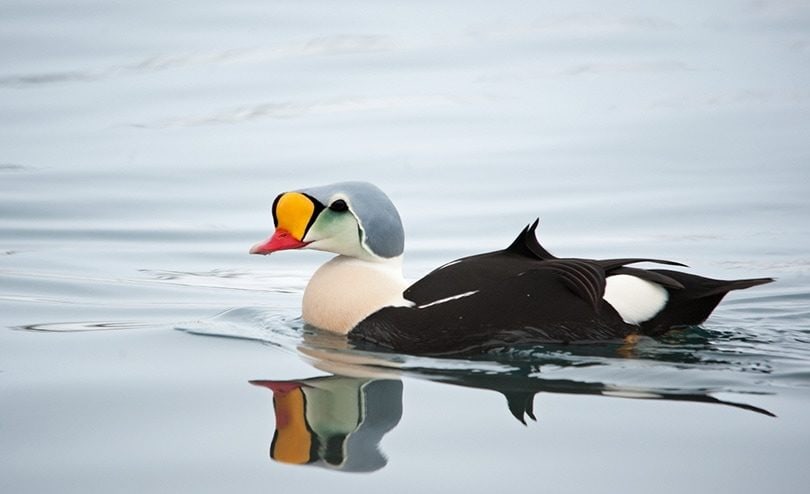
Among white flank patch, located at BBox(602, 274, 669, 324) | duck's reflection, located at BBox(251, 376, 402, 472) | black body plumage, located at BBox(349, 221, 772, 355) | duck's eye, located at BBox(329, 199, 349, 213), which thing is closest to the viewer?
duck's reflection, located at BBox(251, 376, 402, 472)

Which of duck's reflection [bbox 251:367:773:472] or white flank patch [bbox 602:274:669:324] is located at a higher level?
white flank patch [bbox 602:274:669:324]

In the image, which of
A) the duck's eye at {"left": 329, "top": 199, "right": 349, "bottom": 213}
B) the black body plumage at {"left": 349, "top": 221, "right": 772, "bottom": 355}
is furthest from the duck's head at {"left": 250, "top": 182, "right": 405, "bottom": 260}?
the black body plumage at {"left": 349, "top": 221, "right": 772, "bottom": 355}

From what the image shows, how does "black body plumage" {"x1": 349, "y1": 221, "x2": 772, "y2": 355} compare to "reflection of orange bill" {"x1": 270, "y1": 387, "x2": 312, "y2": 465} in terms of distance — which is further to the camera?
"black body plumage" {"x1": 349, "y1": 221, "x2": 772, "y2": 355}

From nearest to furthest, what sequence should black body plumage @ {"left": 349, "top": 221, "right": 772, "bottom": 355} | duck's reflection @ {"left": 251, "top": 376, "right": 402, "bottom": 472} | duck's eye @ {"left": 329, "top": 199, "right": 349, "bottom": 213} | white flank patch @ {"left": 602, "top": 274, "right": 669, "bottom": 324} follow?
duck's reflection @ {"left": 251, "top": 376, "right": 402, "bottom": 472} → black body plumage @ {"left": 349, "top": 221, "right": 772, "bottom": 355} → white flank patch @ {"left": 602, "top": 274, "right": 669, "bottom": 324} → duck's eye @ {"left": 329, "top": 199, "right": 349, "bottom": 213}

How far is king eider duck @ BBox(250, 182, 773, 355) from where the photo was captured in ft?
18.8

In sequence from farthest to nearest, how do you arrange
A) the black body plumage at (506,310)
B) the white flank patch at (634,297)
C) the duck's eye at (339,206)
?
the duck's eye at (339,206)
the white flank patch at (634,297)
the black body plumage at (506,310)

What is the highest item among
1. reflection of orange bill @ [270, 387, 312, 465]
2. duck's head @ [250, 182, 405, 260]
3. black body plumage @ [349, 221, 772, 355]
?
duck's head @ [250, 182, 405, 260]

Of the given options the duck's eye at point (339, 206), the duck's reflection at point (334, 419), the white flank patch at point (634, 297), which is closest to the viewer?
the duck's reflection at point (334, 419)

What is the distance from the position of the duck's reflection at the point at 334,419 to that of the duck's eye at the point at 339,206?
87cm

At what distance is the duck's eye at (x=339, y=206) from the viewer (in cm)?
603

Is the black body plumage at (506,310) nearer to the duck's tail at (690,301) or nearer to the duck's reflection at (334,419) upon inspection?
the duck's tail at (690,301)

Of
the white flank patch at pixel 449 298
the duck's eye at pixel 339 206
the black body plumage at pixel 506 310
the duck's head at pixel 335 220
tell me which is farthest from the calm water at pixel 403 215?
the duck's eye at pixel 339 206

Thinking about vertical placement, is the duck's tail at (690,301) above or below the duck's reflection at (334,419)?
above

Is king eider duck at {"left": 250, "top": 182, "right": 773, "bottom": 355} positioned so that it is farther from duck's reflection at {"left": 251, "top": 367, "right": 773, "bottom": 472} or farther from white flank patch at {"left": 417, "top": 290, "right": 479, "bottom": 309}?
duck's reflection at {"left": 251, "top": 367, "right": 773, "bottom": 472}
